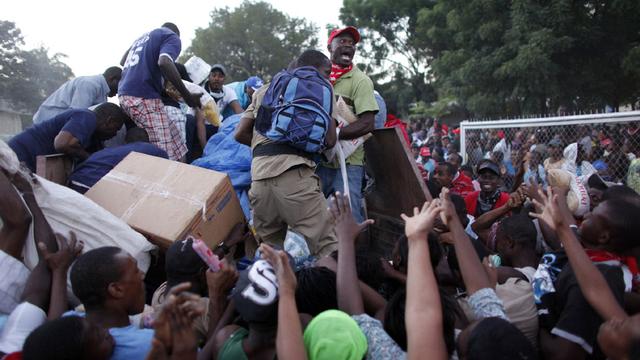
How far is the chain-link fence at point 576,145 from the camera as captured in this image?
502 cm

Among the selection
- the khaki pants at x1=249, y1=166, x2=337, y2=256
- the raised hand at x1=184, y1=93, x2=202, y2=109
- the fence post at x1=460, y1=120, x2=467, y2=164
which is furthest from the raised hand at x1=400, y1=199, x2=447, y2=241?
the fence post at x1=460, y1=120, x2=467, y2=164

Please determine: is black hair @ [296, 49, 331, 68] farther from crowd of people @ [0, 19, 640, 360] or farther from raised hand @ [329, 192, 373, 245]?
raised hand @ [329, 192, 373, 245]

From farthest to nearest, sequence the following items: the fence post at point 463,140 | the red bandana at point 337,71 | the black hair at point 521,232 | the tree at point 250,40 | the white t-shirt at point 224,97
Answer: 1. the tree at point 250,40
2. the fence post at point 463,140
3. the white t-shirt at point 224,97
4. the red bandana at point 337,71
5. the black hair at point 521,232

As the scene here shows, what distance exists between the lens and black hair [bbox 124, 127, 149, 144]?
4.21m

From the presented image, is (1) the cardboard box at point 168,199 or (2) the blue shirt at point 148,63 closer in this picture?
(1) the cardboard box at point 168,199

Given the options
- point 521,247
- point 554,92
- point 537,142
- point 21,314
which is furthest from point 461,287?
point 554,92

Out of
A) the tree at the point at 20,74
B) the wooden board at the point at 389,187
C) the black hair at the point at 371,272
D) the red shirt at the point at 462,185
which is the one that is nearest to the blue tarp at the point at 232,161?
the wooden board at the point at 389,187

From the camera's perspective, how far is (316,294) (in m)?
2.28

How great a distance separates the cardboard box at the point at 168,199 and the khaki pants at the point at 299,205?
0.25 metres

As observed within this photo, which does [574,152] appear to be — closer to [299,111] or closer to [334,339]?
[299,111]

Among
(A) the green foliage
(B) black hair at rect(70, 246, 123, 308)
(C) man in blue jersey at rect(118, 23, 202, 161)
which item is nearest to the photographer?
(B) black hair at rect(70, 246, 123, 308)

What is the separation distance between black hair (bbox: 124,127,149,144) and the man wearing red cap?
1.57 m

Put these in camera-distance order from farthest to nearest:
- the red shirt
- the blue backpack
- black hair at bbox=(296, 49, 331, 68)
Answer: the red shirt, black hair at bbox=(296, 49, 331, 68), the blue backpack

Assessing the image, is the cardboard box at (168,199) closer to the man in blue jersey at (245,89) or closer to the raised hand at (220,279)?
the raised hand at (220,279)
